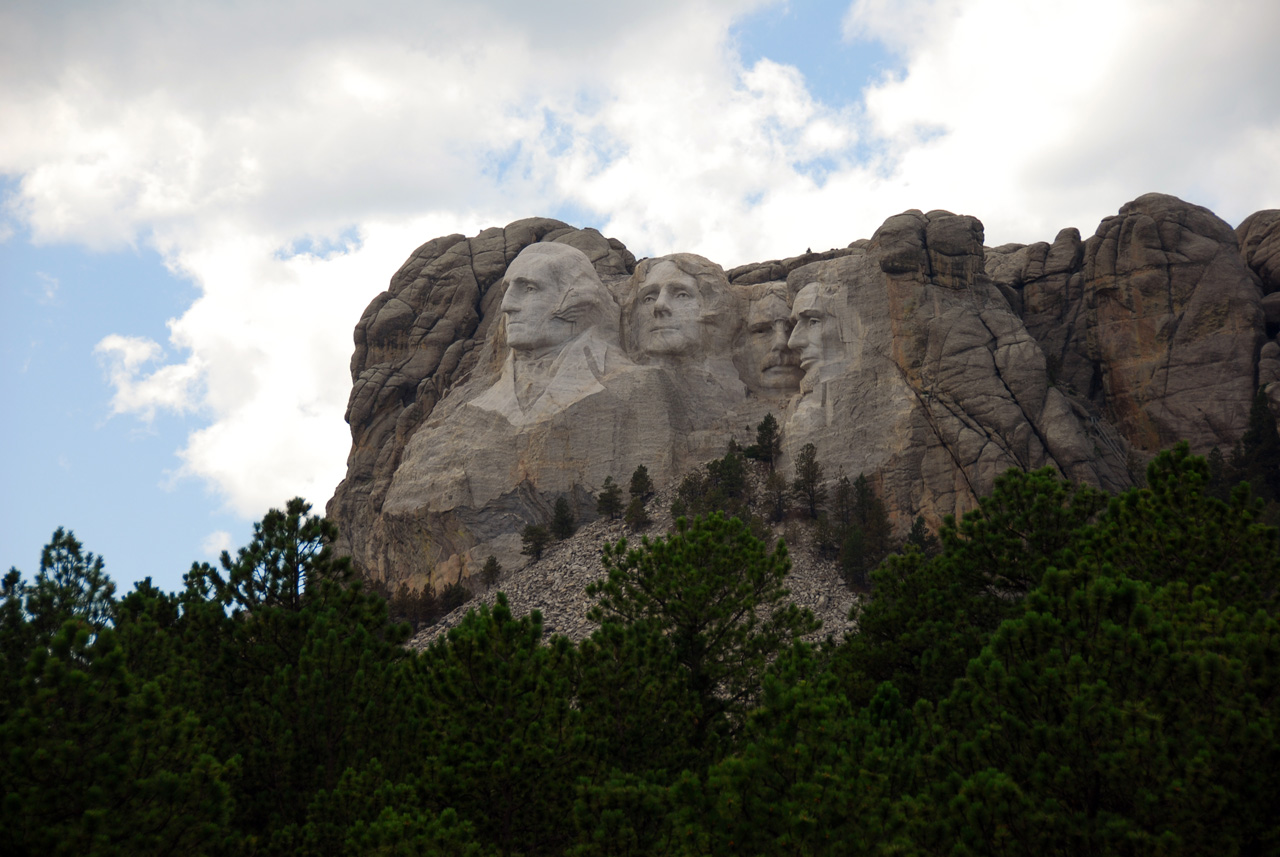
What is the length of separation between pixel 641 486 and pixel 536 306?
965cm

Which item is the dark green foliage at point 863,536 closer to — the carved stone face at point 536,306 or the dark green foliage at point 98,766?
the carved stone face at point 536,306

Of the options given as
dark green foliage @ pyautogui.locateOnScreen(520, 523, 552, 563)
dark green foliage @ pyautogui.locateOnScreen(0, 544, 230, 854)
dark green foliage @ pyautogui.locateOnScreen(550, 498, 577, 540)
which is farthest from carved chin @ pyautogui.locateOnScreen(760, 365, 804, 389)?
dark green foliage @ pyautogui.locateOnScreen(0, 544, 230, 854)

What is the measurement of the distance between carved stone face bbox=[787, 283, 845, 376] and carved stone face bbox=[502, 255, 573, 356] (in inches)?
372

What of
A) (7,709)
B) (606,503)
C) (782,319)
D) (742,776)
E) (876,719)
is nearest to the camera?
(742,776)

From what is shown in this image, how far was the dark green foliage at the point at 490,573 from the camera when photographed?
143ft

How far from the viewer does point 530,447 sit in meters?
47.6

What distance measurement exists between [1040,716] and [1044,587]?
97.6 inches

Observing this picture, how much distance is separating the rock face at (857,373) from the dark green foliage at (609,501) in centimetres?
92

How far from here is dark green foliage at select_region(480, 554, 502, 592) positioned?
43.5 meters

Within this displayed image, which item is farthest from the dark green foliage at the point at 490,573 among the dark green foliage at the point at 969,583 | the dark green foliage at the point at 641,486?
the dark green foliage at the point at 969,583

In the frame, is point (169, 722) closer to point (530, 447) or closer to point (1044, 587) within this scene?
point (1044, 587)

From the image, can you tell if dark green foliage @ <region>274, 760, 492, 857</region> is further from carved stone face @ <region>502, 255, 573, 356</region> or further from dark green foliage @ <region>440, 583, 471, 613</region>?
carved stone face @ <region>502, 255, 573, 356</region>

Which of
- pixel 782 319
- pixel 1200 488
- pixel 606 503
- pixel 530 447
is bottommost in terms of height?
pixel 1200 488

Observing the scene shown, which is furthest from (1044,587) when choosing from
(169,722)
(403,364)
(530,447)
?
(403,364)
